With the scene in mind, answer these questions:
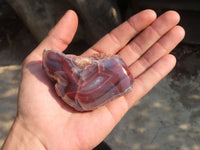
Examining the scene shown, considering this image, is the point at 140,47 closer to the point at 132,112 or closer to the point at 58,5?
the point at 132,112

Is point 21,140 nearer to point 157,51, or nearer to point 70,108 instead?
point 70,108

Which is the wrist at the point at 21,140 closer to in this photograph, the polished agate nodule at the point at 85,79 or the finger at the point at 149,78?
the polished agate nodule at the point at 85,79

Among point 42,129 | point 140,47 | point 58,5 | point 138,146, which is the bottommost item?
point 138,146

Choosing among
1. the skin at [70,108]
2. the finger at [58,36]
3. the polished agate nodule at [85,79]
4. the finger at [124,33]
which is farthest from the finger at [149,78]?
the finger at [58,36]

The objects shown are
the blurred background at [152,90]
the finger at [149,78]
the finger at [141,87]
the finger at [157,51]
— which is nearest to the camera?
the finger at [141,87]

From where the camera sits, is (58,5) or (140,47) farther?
(58,5)

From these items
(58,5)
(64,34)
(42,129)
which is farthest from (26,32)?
(42,129)

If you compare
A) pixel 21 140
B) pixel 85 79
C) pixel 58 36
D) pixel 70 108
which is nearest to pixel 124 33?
pixel 58 36
